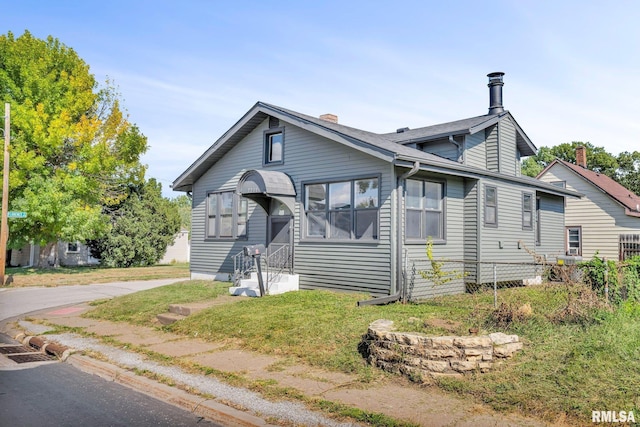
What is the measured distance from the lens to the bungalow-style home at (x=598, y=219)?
981 inches

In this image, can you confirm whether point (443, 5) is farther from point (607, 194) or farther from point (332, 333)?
point (607, 194)

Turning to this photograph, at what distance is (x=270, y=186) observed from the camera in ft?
45.7

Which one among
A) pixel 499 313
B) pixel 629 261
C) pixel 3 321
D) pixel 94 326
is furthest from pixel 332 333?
pixel 3 321

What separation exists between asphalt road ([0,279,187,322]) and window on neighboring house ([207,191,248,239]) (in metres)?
4.04

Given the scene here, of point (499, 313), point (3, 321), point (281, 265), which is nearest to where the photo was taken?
point (499, 313)

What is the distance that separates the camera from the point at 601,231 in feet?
84.3

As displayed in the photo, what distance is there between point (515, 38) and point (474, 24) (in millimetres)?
1101

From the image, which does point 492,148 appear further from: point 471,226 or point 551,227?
point 551,227

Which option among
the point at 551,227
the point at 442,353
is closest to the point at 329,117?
the point at 551,227

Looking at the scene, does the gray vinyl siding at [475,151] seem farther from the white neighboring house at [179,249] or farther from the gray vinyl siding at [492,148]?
the white neighboring house at [179,249]

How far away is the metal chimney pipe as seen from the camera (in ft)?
60.1

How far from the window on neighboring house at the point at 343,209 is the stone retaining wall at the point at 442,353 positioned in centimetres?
599

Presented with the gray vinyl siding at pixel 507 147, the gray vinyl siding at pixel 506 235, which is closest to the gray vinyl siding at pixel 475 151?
the gray vinyl siding at pixel 507 147

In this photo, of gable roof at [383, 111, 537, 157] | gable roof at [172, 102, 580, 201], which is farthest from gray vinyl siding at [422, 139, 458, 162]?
gable roof at [172, 102, 580, 201]
